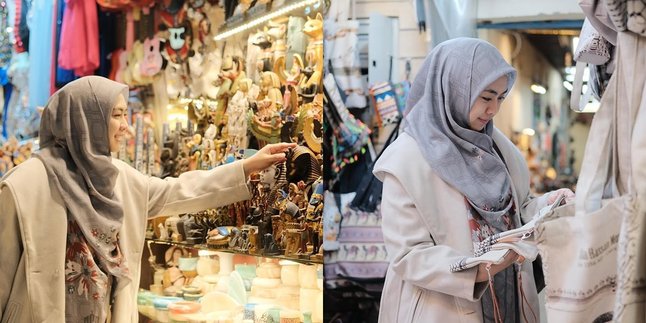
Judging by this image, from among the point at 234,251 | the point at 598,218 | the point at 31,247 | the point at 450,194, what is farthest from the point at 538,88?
the point at 598,218

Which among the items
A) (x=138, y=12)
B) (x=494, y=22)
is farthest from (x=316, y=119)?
(x=138, y=12)

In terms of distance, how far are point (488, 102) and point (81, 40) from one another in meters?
2.59

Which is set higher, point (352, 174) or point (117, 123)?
point (117, 123)

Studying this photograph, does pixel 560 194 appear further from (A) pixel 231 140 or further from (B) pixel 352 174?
(A) pixel 231 140

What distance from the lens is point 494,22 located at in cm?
344

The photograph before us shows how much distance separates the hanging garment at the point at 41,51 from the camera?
4055mm

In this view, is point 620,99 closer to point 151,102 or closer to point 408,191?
point 408,191

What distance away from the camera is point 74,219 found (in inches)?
103

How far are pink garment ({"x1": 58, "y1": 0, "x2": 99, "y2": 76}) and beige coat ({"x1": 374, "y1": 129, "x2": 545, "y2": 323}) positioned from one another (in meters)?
2.33

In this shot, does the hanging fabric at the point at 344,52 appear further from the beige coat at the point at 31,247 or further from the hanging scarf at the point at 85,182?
the beige coat at the point at 31,247

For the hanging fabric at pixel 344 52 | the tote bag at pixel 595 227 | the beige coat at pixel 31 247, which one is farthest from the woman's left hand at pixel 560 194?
the beige coat at pixel 31 247

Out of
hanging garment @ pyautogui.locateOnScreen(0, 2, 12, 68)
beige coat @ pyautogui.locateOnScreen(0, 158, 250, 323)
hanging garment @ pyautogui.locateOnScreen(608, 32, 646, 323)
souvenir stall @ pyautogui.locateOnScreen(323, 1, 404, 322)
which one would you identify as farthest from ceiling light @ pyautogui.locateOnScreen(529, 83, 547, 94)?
hanging garment @ pyautogui.locateOnScreen(608, 32, 646, 323)

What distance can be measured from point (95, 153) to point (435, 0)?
155 cm

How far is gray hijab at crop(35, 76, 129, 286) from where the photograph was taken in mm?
2576
